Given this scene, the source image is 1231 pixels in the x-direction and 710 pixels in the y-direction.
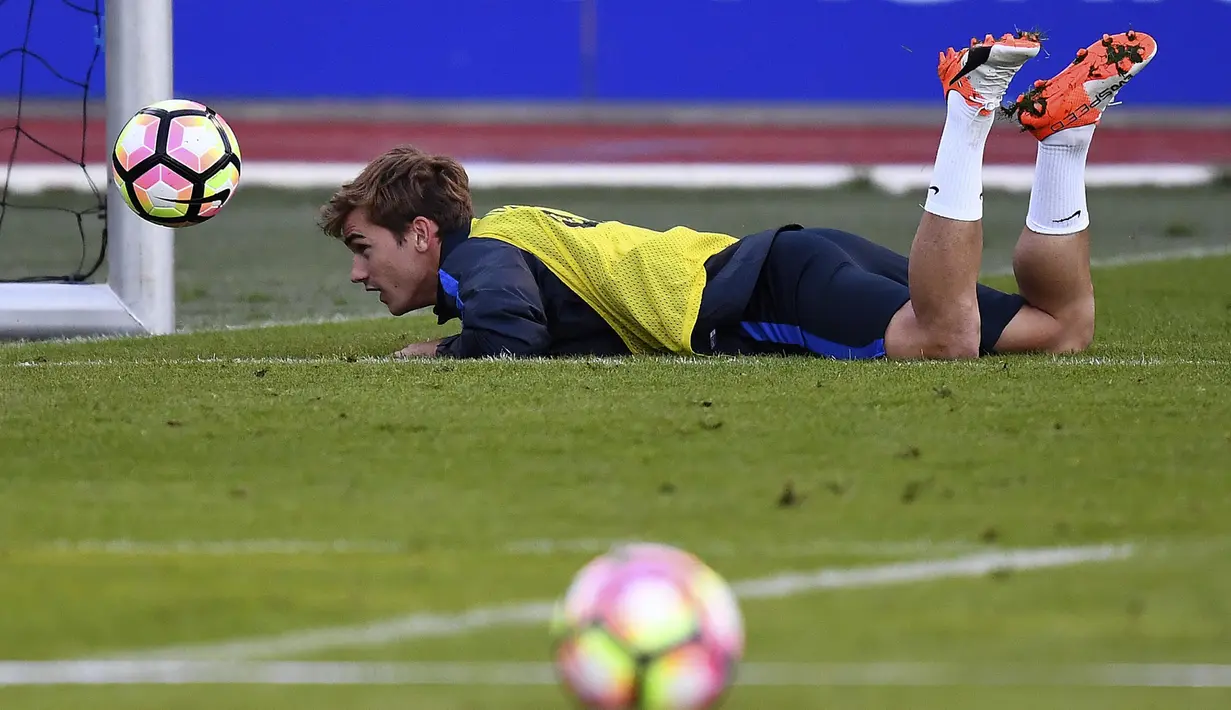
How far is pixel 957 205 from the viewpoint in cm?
476

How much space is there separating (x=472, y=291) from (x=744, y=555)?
2153 millimetres

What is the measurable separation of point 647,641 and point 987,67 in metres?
3.12

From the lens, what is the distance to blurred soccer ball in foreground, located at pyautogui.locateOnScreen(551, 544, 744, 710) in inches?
71.5

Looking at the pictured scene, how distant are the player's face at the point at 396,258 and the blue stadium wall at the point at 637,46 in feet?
77.6

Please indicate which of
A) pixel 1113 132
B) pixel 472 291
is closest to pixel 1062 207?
pixel 472 291

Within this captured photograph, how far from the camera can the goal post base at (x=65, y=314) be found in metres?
6.11

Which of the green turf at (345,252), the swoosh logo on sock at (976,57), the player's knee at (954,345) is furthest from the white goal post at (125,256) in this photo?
the swoosh logo on sock at (976,57)

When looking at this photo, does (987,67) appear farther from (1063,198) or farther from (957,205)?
(1063,198)

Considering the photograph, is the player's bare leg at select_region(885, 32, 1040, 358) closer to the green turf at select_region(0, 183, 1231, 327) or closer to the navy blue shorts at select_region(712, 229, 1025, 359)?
the navy blue shorts at select_region(712, 229, 1025, 359)

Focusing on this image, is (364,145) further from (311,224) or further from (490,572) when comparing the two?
(490,572)

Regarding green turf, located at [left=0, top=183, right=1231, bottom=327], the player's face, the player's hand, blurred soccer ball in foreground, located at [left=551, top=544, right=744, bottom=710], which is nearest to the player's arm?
the player's face

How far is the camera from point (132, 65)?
19.8ft

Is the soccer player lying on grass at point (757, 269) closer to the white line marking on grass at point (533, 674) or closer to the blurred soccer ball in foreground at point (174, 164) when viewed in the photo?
the blurred soccer ball in foreground at point (174, 164)

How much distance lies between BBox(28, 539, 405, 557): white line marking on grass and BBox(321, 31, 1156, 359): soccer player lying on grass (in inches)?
76.5
